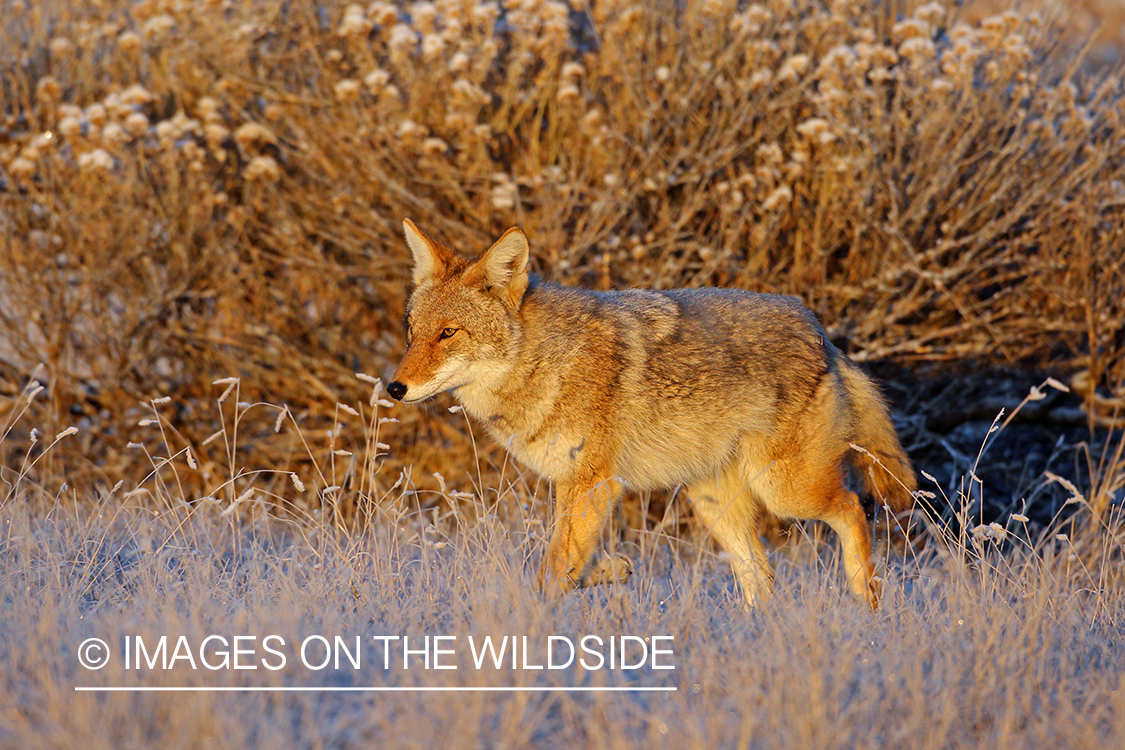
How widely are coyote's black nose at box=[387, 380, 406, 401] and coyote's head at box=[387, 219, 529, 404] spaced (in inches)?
2.4

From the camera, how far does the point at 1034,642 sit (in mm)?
3061

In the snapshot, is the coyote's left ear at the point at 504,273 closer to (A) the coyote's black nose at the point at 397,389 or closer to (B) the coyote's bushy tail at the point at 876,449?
(A) the coyote's black nose at the point at 397,389

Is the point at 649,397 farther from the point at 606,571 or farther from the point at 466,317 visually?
the point at 466,317

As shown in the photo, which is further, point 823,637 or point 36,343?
point 36,343

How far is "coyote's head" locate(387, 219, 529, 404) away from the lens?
4.08 metres

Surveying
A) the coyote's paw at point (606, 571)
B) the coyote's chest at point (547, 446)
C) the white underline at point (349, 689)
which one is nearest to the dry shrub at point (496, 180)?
the coyote's chest at point (547, 446)

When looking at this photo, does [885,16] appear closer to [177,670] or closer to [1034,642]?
[1034,642]

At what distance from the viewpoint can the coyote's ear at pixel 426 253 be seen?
4.39m

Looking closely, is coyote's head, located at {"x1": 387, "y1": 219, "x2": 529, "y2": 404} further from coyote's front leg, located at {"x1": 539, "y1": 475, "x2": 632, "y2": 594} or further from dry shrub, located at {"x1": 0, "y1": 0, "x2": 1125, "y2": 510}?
dry shrub, located at {"x1": 0, "y1": 0, "x2": 1125, "y2": 510}

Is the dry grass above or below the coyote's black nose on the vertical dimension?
below

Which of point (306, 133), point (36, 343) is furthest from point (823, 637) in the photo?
point (36, 343)

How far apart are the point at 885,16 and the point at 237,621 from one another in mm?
6440

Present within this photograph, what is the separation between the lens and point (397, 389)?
3.91 metres

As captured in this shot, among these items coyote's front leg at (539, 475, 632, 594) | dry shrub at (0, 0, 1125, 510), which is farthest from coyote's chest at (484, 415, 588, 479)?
dry shrub at (0, 0, 1125, 510)
